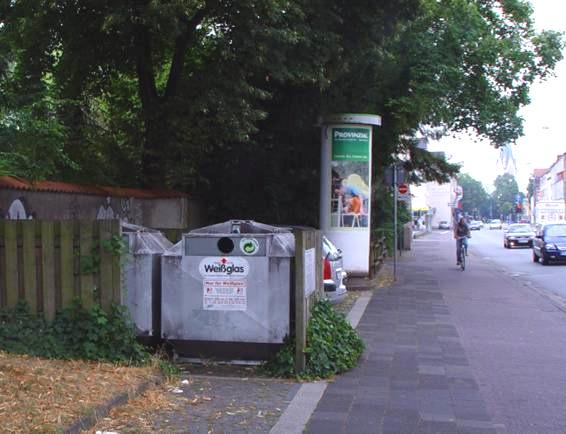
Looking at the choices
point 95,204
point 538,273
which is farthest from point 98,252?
point 538,273

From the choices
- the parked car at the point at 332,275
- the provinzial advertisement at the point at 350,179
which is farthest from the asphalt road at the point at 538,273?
the parked car at the point at 332,275

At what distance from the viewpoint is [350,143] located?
1535 cm

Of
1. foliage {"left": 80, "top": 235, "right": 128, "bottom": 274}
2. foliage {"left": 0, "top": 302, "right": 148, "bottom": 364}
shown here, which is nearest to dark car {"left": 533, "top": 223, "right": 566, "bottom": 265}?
foliage {"left": 0, "top": 302, "right": 148, "bottom": 364}

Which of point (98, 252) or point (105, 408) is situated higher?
point (98, 252)

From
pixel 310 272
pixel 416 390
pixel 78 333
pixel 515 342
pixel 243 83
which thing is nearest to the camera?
pixel 416 390

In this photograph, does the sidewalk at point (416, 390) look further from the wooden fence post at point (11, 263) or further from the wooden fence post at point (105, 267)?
the wooden fence post at point (11, 263)

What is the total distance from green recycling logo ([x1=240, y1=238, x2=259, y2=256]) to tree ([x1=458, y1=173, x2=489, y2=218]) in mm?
148658

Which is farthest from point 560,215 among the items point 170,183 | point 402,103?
point 170,183

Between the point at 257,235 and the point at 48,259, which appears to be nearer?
the point at 48,259

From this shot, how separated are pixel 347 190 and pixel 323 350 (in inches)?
345

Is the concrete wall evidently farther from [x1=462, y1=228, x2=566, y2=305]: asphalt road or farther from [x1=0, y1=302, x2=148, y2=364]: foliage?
[x1=462, y1=228, x2=566, y2=305]: asphalt road

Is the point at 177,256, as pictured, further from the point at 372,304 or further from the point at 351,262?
the point at 351,262

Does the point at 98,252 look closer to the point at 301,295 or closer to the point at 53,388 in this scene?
the point at 53,388

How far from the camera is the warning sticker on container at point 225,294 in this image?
6992mm
